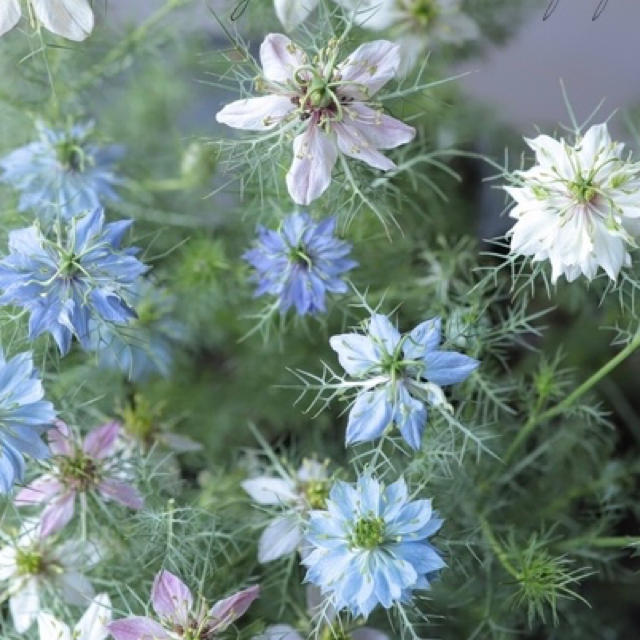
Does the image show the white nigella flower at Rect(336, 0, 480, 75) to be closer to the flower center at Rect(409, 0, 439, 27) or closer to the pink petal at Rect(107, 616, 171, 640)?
the flower center at Rect(409, 0, 439, 27)

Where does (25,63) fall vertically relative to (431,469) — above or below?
above

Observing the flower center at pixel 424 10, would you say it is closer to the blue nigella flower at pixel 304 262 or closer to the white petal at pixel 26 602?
the blue nigella flower at pixel 304 262

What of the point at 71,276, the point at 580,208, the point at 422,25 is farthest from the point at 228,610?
the point at 422,25

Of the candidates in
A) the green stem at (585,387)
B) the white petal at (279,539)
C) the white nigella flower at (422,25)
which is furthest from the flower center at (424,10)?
the white petal at (279,539)

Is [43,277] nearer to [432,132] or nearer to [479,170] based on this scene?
[432,132]

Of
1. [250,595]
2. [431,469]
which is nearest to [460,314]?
[431,469]

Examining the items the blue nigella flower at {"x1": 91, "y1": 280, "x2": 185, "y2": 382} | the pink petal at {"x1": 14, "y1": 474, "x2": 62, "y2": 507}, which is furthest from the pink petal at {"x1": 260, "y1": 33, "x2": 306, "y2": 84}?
the pink petal at {"x1": 14, "y1": 474, "x2": 62, "y2": 507}

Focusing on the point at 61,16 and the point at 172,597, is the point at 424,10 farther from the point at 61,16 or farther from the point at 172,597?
the point at 172,597
